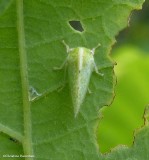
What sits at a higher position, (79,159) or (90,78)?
(90,78)

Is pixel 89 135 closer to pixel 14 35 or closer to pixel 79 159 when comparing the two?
pixel 79 159

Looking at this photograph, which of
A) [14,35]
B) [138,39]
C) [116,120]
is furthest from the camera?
[138,39]

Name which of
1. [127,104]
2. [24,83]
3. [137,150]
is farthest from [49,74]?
[127,104]

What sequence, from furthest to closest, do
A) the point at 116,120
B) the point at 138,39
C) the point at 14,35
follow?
1. the point at 138,39
2. the point at 116,120
3. the point at 14,35

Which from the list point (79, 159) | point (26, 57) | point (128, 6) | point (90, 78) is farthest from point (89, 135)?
point (128, 6)

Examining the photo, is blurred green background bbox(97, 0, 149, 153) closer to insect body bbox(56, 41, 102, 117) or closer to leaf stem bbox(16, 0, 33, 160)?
insect body bbox(56, 41, 102, 117)

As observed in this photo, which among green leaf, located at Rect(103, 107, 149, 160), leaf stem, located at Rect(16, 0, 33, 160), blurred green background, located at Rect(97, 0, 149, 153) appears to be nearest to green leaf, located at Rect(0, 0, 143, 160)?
leaf stem, located at Rect(16, 0, 33, 160)

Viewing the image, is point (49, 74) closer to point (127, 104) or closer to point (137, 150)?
point (137, 150)

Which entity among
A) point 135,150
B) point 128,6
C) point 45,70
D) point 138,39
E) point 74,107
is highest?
point 138,39
